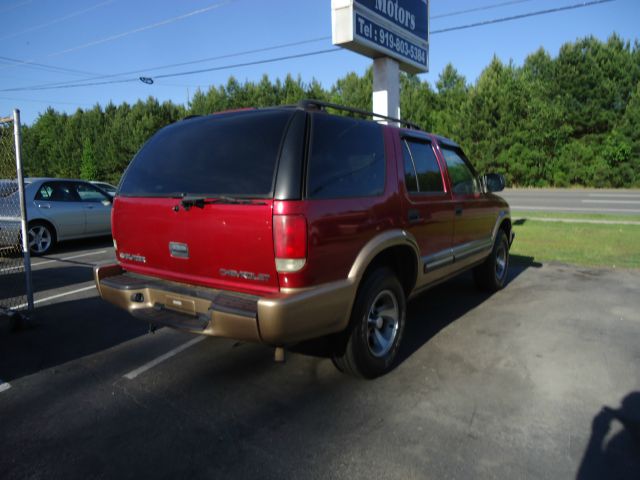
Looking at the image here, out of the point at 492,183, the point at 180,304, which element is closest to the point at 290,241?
the point at 180,304

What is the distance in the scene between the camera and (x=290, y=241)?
104 inches

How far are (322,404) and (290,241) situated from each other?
1.21 meters

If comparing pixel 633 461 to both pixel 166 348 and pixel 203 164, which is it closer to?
pixel 203 164

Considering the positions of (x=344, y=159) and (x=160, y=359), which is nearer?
(x=344, y=159)

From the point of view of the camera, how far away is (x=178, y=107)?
43.6 m

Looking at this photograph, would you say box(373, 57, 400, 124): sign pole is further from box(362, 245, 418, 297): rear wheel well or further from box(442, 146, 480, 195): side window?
box(362, 245, 418, 297): rear wheel well

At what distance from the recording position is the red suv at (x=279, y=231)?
8.81ft

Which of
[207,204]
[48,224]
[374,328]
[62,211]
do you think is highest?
[207,204]

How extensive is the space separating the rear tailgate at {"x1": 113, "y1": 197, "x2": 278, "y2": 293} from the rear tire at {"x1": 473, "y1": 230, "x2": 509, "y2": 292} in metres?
3.96

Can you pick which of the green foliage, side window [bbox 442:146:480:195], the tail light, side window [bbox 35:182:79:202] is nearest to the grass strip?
side window [bbox 442:146:480:195]

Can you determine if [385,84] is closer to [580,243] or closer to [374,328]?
[580,243]

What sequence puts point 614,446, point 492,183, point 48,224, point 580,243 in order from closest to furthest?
point 614,446 → point 492,183 → point 48,224 → point 580,243

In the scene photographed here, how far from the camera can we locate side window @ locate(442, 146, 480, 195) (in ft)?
15.6

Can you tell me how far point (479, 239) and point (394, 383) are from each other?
8.37 feet
